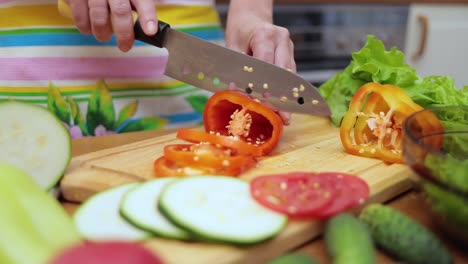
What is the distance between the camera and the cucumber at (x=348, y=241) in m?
0.79

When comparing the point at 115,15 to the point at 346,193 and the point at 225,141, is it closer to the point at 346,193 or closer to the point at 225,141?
the point at 225,141

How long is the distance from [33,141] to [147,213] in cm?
37

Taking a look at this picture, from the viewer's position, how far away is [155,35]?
1.35m

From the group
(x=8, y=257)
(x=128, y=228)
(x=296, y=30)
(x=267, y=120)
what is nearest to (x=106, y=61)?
(x=267, y=120)

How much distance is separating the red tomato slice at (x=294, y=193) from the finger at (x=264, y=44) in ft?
1.68

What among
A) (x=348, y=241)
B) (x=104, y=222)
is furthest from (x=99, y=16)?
(x=348, y=241)

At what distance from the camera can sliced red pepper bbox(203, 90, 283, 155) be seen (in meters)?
1.34

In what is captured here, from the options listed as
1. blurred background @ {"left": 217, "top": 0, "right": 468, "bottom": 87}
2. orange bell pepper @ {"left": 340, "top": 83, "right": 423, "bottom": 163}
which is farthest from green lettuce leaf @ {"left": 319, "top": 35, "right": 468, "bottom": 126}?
blurred background @ {"left": 217, "top": 0, "right": 468, "bottom": 87}

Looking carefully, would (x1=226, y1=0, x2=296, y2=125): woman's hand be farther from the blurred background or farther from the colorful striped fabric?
the blurred background

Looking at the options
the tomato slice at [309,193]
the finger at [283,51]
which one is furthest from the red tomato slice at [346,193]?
the finger at [283,51]

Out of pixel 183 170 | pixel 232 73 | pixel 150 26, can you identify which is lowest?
pixel 183 170

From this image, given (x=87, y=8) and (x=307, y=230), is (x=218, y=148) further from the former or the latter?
(x=87, y=8)

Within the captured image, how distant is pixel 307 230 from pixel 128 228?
0.98ft

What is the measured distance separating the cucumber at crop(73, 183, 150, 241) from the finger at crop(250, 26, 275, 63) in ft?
2.15
